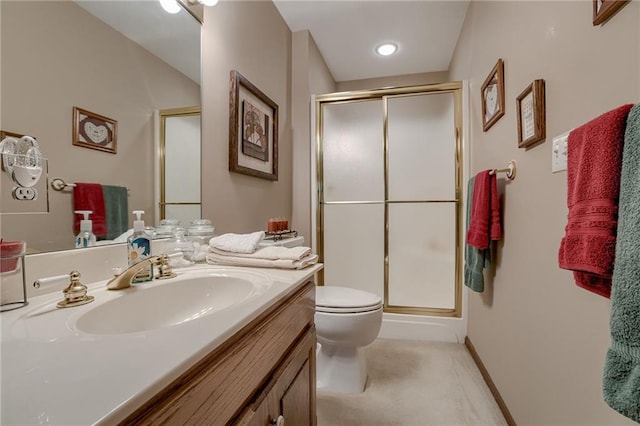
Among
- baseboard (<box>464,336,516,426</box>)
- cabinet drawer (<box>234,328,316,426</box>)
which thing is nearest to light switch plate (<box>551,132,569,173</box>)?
cabinet drawer (<box>234,328,316,426</box>)

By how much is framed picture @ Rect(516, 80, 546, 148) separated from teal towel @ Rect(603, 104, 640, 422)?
52cm

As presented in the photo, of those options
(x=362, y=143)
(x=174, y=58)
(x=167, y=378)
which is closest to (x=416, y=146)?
(x=362, y=143)

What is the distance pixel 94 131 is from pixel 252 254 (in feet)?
1.92

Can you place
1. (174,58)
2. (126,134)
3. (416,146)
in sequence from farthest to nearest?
(416,146), (174,58), (126,134)

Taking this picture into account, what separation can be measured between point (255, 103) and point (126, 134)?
96 centimetres

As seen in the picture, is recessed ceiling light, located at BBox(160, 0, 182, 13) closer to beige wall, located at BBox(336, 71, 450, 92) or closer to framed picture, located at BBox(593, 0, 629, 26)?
framed picture, located at BBox(593, 0, 629, 26)

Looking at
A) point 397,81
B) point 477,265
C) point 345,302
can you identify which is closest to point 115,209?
point 345,302

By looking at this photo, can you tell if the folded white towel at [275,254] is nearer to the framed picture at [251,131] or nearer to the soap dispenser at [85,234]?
the soap dispenser at [85,234]

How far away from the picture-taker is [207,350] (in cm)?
41

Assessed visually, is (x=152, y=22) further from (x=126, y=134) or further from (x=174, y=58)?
(x=126, y=134)

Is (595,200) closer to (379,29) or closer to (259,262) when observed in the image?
(259,262)

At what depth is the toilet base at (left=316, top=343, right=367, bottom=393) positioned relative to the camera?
153cm

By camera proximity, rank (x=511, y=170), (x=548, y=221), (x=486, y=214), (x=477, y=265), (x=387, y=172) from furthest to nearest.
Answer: (x=387, y=172) < (x=477, y=265) < (x=486, y=214) < (x=511, y=170) < (x=548, y=221)

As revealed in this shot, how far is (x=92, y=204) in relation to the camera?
31.2 inches
